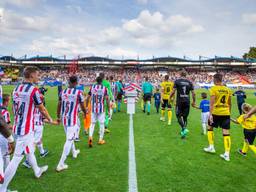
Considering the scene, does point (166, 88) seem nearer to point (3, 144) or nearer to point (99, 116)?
point (99, 116)

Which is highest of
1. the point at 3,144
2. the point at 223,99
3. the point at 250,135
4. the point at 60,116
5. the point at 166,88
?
the point at 166,88

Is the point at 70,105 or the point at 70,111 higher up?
the point at 70,105

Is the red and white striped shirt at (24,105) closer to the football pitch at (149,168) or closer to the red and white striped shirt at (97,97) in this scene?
the football pitch at (149,168)

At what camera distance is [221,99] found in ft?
20.2

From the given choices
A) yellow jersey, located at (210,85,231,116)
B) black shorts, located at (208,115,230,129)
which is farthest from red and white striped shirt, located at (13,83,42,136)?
black shorts, located at (208,115,230,129)

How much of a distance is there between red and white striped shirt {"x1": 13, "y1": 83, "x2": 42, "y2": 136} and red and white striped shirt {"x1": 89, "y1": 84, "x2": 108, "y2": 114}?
117 inches

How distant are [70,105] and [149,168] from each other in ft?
7.58

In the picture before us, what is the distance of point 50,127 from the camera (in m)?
10.1

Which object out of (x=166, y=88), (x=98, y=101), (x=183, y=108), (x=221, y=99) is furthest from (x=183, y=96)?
(x=166, y=88)

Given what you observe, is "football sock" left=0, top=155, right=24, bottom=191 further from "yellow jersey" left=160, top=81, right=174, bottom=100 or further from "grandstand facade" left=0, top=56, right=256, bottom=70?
"grandstand facade" left=0, top=56, right=256, bottom=70

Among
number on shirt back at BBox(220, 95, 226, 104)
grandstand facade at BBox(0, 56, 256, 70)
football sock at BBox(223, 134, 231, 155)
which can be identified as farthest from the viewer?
grandstand facade at BBox(0, 56, 256, 70)

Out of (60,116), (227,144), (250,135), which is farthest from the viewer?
(250,135)

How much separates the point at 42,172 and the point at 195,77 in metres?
62.8

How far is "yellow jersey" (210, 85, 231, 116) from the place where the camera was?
6148 millimetres
